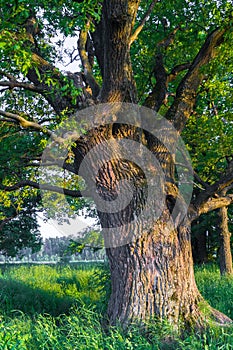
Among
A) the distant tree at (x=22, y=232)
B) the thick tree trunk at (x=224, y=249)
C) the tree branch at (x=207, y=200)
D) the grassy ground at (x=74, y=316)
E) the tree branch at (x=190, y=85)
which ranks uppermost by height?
the tree branch at (x=190, y=85)

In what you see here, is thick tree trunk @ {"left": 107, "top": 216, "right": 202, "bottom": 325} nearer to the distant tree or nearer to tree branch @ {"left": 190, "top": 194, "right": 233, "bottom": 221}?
tree branch @ {"left": 190, "top": 194, "right": 233, "bottom": 221}

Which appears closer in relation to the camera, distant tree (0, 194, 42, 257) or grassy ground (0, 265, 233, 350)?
grassy ground (0, 265, 233, 350)

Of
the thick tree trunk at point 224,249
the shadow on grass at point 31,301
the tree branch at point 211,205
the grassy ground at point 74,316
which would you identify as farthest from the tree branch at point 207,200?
the thick tree trunk at point 224,249

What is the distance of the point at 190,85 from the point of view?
813 cm

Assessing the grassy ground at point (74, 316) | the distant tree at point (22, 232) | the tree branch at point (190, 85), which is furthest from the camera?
the distant tree at point (22, 232)

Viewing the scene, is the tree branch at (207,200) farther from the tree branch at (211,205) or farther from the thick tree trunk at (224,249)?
the thick tree trunk at (224,249)

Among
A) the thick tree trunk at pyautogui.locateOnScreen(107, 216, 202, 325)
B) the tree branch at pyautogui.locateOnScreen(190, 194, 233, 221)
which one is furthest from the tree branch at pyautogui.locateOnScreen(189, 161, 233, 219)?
the thick tree trunk at pyautogui.locateOnScreen(107, 216, 202, 325)

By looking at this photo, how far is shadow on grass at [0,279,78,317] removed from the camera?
929 centimetres

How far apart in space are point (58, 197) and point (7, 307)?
11.1 m

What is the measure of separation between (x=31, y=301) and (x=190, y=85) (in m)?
6.02

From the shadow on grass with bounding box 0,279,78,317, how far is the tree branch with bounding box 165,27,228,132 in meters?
4.68

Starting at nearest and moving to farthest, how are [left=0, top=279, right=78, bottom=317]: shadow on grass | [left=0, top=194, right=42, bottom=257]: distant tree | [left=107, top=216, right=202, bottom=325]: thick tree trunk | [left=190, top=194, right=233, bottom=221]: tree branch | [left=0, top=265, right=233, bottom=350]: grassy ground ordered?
[left=0, top=265, right=233, bottom=350]: grassy ground < [left=107, top=216, right=202, bottom=325]: thick tree trunk < [left=190, top=194, right=233, bottom=221]: tree branch < [left=0, top=279, right=78, bottom=317]: shadow on grass < [left=0, top=194, right=42, bottom=257]: distant tree

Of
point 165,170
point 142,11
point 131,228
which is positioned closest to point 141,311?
point 131,228

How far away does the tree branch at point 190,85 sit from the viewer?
795 cm
